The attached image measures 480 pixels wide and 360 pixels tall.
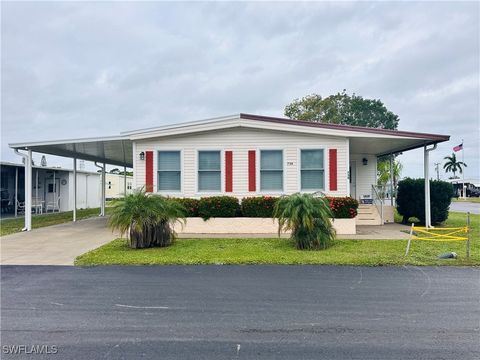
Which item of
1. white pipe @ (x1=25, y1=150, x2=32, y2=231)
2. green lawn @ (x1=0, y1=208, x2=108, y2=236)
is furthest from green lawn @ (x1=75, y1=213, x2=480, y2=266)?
green lawn @ (x1=0, y1=208, x2=108, y2=236)

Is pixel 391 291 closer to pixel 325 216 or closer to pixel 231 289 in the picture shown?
pixel 231 289

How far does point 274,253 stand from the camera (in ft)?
27.1

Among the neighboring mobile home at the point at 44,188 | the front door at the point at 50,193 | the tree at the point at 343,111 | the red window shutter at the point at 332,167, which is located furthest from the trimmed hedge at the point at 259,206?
the tree at the point at 343,111

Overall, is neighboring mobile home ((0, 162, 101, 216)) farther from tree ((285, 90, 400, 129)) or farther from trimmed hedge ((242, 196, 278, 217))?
tree ((285, 90, 400, 129))

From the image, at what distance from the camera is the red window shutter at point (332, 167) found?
1205cm

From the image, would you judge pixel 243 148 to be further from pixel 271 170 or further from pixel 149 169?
pixel 149 169

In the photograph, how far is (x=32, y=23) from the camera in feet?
42.5

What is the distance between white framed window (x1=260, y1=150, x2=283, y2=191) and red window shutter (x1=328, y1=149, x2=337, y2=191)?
164 centimetres

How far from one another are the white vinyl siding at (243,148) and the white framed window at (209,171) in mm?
150

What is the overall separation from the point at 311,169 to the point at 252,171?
79.0 inches

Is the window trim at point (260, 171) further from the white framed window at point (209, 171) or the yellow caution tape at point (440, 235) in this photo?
the yellow caution tape at point (440, 235)

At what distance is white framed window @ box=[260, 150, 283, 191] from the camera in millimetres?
12250

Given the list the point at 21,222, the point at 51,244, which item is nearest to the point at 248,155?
the point at 51,244

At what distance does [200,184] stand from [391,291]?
26.3ft
